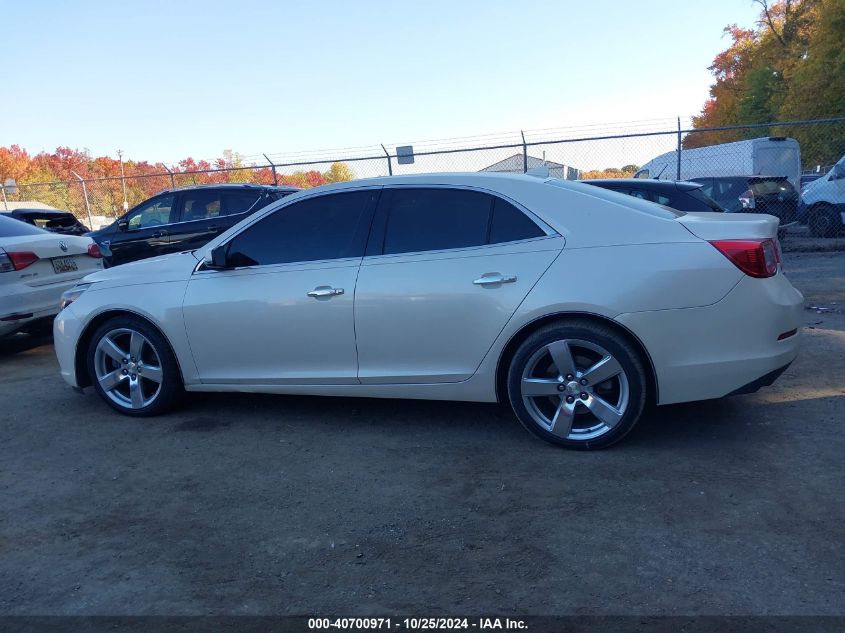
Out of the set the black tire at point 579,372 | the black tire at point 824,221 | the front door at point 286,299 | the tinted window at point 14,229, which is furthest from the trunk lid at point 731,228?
the black tire at point 824,221

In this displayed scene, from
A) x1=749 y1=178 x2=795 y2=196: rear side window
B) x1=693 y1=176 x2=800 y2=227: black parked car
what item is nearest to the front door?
x1=693 y1=176 x2=800 y2=227: black parked car

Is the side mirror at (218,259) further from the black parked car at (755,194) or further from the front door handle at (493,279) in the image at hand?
the black parked car at (755,194)

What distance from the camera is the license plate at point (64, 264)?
7184mm

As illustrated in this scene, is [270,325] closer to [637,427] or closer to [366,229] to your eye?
[366,229]

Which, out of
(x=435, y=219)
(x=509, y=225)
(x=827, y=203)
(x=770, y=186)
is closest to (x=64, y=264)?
(x=435, y=219)

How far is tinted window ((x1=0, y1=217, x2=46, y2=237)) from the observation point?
23.2 feet

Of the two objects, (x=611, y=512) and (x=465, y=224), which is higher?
(x=465, y=224)

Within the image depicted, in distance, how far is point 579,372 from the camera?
3830mm

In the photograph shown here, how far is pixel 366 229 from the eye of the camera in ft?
14.3

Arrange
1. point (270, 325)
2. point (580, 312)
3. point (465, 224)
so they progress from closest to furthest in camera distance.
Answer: point (580, 312) < point (465, 224) < point (270, 325)

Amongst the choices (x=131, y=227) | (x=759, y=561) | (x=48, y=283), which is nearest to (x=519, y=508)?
(x=759, y=561)

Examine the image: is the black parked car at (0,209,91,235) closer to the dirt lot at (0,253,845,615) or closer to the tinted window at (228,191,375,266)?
the dirt lot at (0,253,845,615)

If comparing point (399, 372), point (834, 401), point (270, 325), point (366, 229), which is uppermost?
point (366, 229)

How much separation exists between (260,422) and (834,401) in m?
3.79
